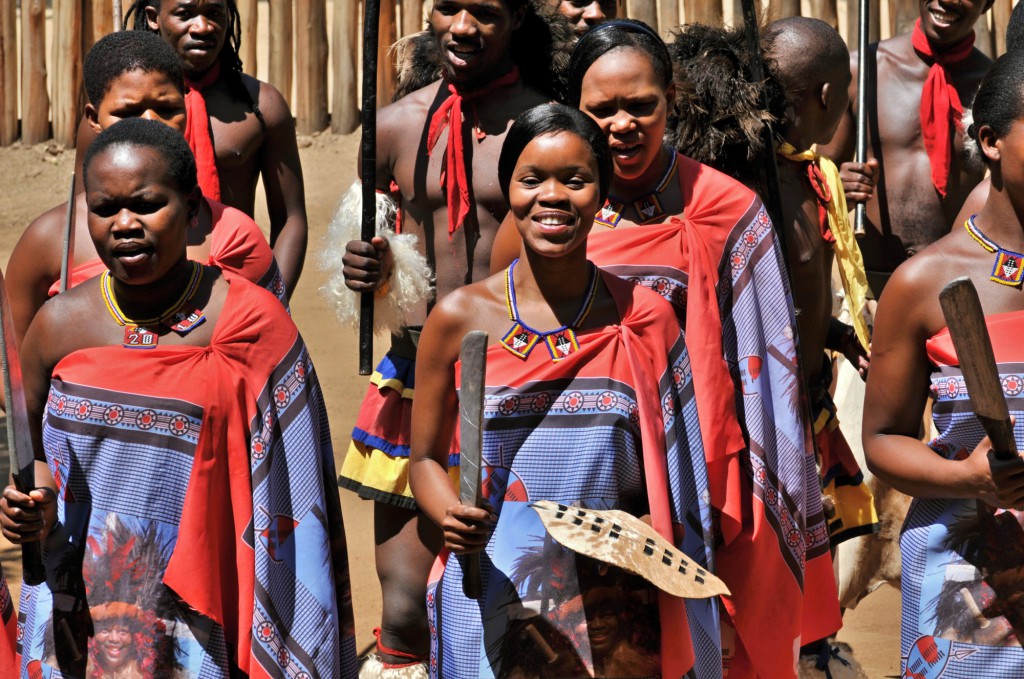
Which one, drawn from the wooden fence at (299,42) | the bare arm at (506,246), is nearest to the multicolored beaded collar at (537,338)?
the bare arm at (506,246)

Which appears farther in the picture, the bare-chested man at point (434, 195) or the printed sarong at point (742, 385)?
the bare-chested man at point (434, 195)

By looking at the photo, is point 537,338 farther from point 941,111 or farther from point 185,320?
point 941,111

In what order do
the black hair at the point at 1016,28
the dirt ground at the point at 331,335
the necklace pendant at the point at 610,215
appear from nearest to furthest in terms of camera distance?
the necklace pendant at the point at 610,215 < the black hair at the point at 1016,28 < the dirt ground at the point at 331,335

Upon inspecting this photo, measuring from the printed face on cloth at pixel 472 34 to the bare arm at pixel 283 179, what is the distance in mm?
748

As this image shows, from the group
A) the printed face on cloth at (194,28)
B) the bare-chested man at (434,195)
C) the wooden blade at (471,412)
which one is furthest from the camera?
the printed face on cloth at (194,28)

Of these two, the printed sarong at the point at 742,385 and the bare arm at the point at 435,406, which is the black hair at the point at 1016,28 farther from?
the bare arm at the point at 435,406

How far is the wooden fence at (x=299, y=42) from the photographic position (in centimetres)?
980

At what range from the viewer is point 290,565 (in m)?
3.48

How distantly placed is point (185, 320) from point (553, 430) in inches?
34.8

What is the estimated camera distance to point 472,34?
4.66 metres

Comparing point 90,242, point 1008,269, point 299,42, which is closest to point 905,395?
point 1008,269

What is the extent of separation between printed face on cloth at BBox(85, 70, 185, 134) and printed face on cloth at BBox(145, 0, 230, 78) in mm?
983

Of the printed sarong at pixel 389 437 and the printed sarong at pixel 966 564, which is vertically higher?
the printed sarong at pixel 966 564

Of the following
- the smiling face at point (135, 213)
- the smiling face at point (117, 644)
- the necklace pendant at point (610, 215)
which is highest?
the smiling face at point (135, 213)
